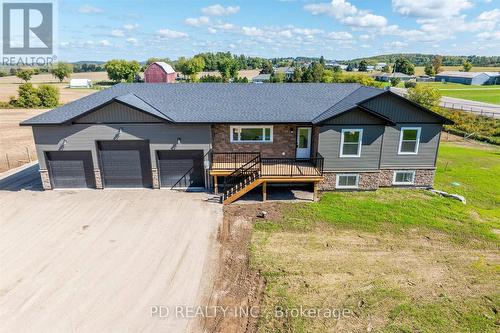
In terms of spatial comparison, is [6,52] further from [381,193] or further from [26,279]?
[381,193]

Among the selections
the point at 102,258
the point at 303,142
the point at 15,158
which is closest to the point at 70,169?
the point at 102,258

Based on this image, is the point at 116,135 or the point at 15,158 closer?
the point at 116,135

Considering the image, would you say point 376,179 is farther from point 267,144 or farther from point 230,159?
point 230,159

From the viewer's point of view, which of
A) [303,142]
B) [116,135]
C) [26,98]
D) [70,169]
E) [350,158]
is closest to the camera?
[116,135]

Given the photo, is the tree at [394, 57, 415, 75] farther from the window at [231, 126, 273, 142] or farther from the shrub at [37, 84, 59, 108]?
the window at [231, 126, 273, 142]

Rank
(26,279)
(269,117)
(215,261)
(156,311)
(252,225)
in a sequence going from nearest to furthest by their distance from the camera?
(156,311) < (26,279) < (215,261) < (252,225) < (269,117)

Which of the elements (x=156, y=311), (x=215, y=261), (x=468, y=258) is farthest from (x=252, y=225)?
(x=468, y=258)
